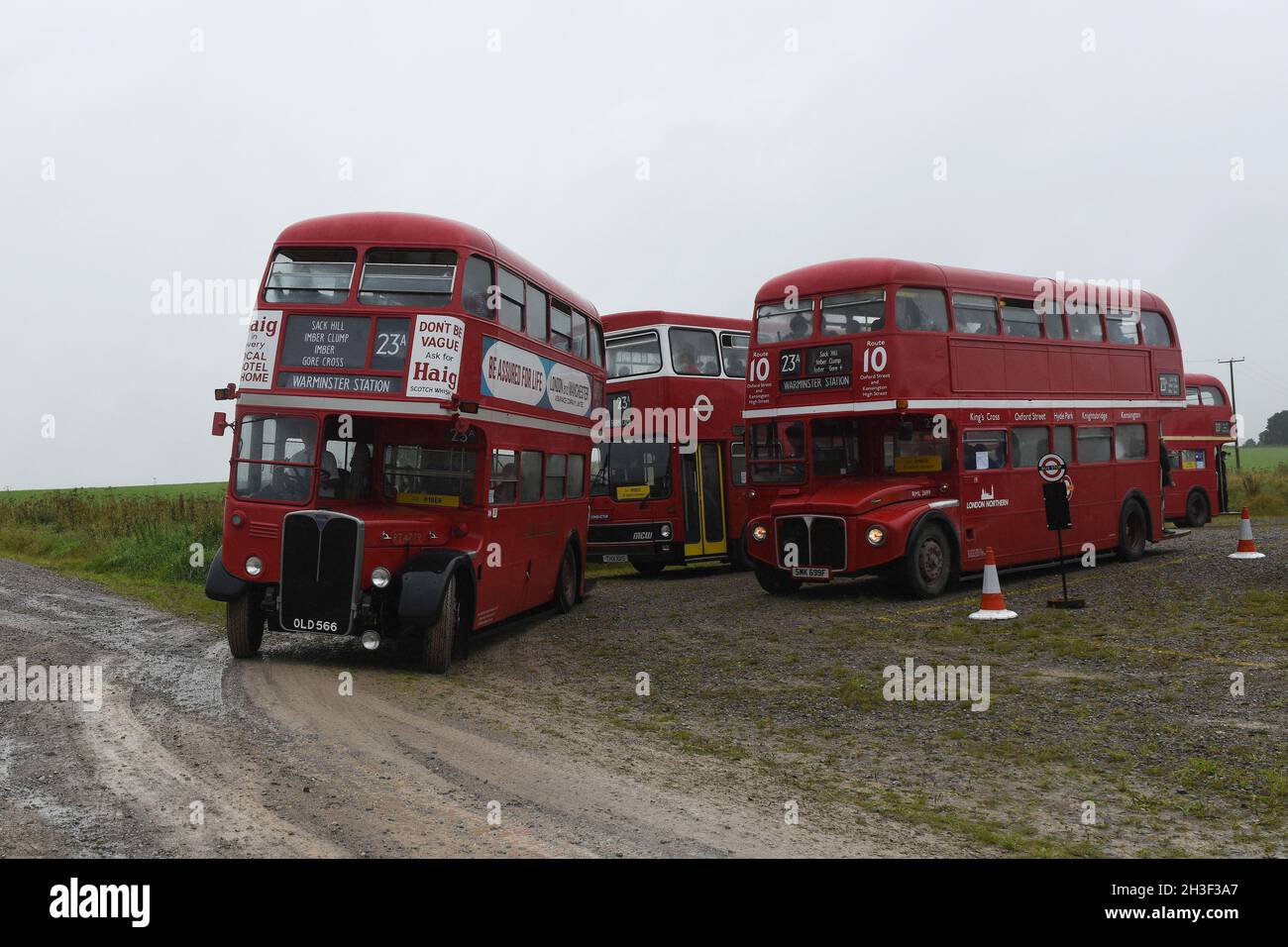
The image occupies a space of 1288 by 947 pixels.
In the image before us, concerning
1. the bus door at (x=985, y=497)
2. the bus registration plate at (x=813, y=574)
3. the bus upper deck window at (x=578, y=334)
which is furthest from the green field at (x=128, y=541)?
the bus door at (x=985, y=497)

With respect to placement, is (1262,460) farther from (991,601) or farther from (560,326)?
(560,326)

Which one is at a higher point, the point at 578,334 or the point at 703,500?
the point at 578,334

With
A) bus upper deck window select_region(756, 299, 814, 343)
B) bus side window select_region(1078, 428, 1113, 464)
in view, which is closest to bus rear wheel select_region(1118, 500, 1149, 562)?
bus side window select_region(1078, 428, 1113, 464)

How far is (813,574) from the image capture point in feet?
50.1

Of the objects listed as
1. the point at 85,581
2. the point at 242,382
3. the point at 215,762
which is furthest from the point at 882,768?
the point at 85,581

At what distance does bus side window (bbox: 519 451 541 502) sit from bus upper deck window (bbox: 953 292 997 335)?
6372 mm

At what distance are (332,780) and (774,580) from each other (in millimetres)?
10748

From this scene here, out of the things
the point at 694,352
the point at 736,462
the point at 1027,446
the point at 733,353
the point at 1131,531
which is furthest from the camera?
the point at 733,353

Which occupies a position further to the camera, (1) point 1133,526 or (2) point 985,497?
(1) point 1133,526

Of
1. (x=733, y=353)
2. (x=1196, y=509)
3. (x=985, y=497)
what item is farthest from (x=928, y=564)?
(x=1196, y=509)

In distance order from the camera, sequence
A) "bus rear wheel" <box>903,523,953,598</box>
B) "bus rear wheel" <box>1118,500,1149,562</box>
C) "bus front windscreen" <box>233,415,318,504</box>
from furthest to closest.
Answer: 1. "bus rear wheel" <box>1118,500,1149,562</box>
2. "bus rear wheel" <box>903,523,953,598</box>
3. "bus front windscreen" <box>233,415,318,504</box>

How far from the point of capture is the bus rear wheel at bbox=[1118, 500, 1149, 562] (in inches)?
746

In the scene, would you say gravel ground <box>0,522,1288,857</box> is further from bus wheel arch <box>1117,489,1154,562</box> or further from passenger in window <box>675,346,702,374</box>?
passenger in window <box>675,346,702,374</box>
